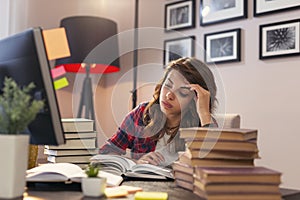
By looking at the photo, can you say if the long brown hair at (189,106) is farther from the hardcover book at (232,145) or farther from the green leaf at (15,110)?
the green leaf at (15,110)

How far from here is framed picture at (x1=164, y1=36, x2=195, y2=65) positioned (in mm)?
2770

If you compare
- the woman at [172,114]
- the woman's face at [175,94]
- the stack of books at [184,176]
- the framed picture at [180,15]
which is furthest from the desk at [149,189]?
the framed picture at [180,15]

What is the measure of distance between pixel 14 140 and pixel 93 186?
7.7 inches

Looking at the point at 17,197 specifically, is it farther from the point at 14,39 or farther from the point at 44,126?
the point at 14,39

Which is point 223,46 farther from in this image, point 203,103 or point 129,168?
point 129,168

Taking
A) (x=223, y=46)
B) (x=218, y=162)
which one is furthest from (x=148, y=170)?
(x=223, y=46)

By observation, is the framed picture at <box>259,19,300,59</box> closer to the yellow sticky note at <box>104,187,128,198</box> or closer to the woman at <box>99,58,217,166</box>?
the woman at <box>99,58,217,166</box>

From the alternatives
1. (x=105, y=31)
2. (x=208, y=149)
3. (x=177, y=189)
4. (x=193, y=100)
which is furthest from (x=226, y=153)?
(x=105, y=31)

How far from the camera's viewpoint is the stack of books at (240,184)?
Result: 76 cm

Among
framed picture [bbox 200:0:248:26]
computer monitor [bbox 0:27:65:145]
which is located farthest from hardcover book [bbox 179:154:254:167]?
framed picture [bbox 200:0:248:26]

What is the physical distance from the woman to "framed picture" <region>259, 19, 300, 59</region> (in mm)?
871

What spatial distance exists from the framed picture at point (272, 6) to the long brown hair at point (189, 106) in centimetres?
97

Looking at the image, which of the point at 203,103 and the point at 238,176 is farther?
the point at 203,103

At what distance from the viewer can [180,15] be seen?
114 inches
